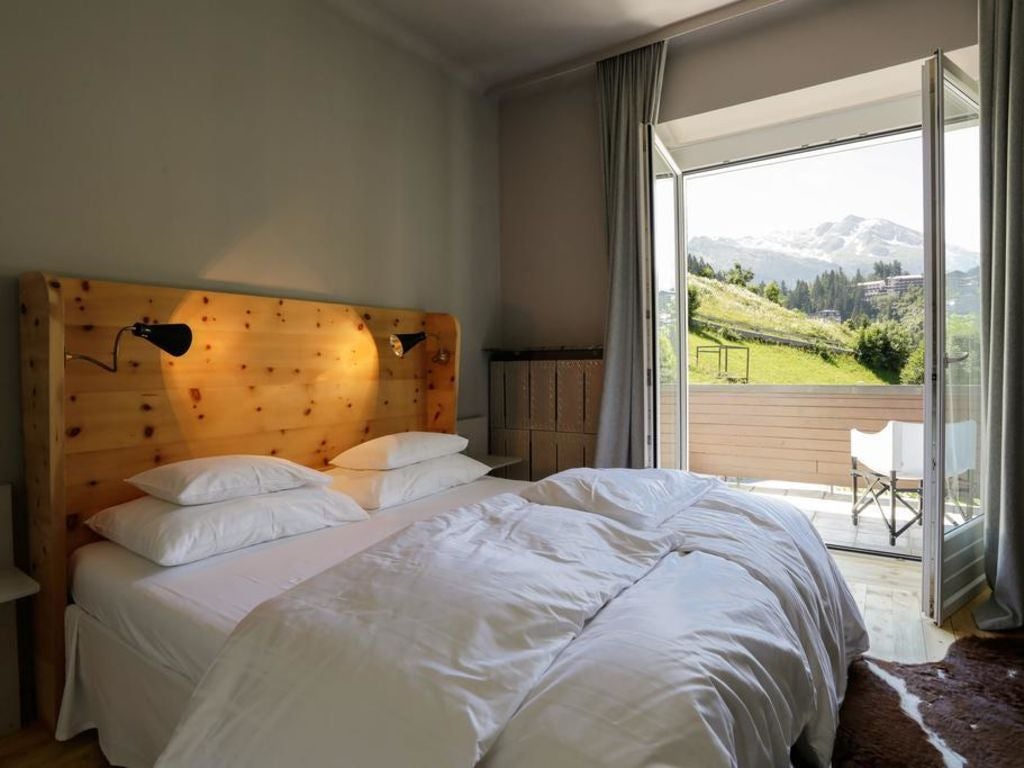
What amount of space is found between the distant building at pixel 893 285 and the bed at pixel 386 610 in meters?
4.03

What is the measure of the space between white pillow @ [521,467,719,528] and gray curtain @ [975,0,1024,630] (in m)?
1.33

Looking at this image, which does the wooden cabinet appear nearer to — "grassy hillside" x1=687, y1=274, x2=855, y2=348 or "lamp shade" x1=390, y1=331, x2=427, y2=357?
"lamp shade" x1=390, y1=331, x2=427, y2=357

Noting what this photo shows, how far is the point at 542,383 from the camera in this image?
3.65m

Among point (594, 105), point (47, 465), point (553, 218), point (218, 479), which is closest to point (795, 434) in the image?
point (553, 218)

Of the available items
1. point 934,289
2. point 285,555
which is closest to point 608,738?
point 285,555

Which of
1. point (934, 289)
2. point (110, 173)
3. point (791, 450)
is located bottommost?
point (791, 450)

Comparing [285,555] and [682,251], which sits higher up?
[682,251]

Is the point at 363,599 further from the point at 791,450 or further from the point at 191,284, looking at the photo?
the point at 791,450

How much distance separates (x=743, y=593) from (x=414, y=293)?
2515 mm

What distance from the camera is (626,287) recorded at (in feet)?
11.0

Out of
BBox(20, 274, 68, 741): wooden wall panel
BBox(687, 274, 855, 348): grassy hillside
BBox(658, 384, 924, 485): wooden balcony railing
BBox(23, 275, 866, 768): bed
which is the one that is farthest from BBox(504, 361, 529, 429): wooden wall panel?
BBox(687, 274, 855, 348): grassy hillside

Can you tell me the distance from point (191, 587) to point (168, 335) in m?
0.89

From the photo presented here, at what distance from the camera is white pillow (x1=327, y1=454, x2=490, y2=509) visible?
2.35 m

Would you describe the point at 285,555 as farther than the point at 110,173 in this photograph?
No
